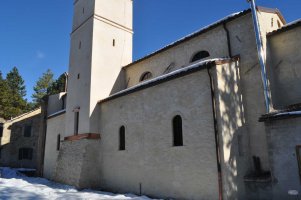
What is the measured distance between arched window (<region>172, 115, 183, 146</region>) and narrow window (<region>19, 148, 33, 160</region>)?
24.6m

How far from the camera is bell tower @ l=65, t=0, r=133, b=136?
50.6ft

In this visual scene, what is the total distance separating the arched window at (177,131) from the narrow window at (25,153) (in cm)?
2460

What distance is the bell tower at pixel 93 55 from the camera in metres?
15.4

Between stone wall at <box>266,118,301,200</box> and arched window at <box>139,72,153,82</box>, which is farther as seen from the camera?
arched window at <box>139,72,153,82</box>

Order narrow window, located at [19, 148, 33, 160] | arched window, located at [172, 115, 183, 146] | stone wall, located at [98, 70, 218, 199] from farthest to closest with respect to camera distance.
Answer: narrow window, located at [19, 148, 33, 160] → arched window, located at [172, 115, 183, 146] → stone wall, located at [98, 70, 218, 199]

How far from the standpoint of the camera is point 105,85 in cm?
1608

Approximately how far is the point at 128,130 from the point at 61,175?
5.75 meters

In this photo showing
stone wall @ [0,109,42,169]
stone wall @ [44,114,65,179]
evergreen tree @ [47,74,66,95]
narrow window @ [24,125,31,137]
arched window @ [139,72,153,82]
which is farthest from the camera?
evergreen tree @ [47,74,66,95]

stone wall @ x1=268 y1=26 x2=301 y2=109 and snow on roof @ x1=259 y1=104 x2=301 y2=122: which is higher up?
stone wall @ x1=268 y1=26 x2=301 y2=109

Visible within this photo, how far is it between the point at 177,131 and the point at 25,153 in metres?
25.2

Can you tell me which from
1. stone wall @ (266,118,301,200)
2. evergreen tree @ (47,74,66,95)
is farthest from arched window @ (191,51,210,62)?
evergreen tree @ (47,74,66,95)

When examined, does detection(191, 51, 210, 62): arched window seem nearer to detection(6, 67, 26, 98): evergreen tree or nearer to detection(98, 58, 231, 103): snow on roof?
detection(98, 58, 231, 103): snow on roof

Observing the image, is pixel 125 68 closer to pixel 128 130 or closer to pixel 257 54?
pixel 128 130

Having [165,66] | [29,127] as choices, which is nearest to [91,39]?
[165,66]
